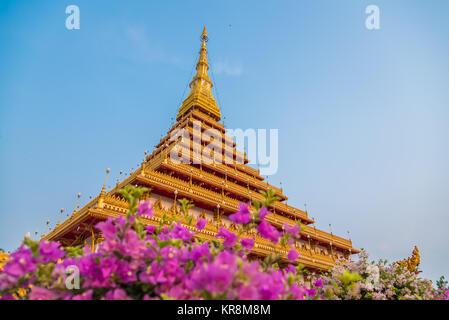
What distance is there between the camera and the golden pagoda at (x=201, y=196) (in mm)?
11823

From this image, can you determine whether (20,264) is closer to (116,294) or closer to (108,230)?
(108,230)

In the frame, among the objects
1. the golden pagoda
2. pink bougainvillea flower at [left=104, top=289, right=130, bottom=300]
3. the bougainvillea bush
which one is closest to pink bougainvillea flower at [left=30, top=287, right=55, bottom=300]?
the bougainvillea bush

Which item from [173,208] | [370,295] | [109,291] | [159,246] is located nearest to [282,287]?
[159,246]

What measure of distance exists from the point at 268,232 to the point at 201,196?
1390 centimetres

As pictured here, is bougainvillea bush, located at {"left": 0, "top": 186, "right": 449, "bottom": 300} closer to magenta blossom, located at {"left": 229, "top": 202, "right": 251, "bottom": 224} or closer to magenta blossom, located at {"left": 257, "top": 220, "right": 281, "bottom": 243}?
magenta blossom, located at {"left": 257, "top": 220, "right": 281, "bottom": 243}

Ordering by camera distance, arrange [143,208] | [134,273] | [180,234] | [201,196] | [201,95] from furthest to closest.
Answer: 1. [201,95]
2. [201,196]
3. [180,234]
4. [143,208]
5. [134,273]

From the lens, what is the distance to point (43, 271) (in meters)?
1.49

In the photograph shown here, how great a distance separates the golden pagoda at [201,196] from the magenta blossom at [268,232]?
5.29m

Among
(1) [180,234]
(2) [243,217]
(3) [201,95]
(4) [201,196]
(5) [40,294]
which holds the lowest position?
(5) [40,294]

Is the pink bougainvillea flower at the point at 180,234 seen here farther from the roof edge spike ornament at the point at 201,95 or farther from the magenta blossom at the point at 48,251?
the roof edge spike ornament at the point at 201,95

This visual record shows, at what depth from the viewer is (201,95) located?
29594mm

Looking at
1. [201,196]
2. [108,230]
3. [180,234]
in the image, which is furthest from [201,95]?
[108,230]
